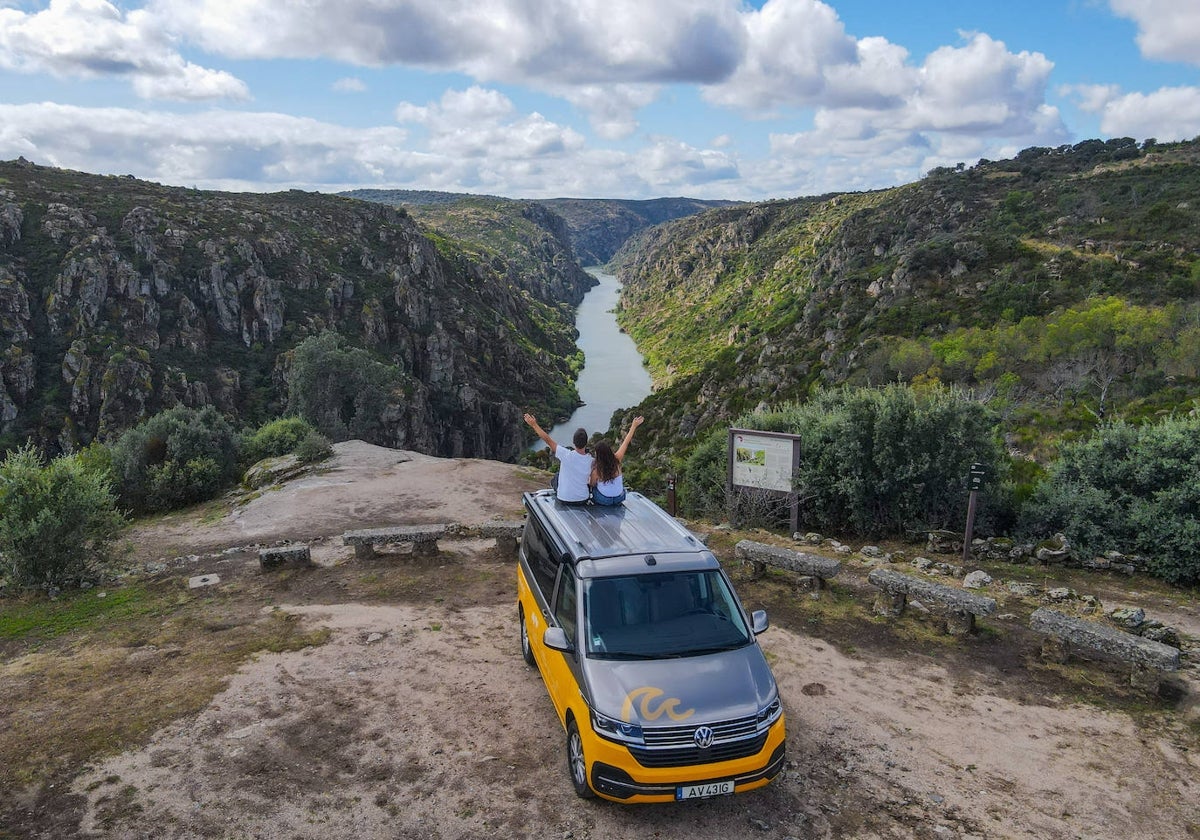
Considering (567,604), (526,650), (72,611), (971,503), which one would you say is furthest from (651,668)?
(72,611)

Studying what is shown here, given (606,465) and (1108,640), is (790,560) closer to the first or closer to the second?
(606,465)

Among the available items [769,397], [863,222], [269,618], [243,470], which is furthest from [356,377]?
[863,222]

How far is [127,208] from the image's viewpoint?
226 feet

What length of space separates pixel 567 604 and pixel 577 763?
1.30 m

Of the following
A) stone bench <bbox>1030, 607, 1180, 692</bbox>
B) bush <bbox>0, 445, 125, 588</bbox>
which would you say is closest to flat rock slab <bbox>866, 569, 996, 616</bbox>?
stone bench <bbox>1030, 607, 1180, 692</bbox>

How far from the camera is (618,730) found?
5.12 metres

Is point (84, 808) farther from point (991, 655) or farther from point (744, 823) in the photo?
point (991, 655)

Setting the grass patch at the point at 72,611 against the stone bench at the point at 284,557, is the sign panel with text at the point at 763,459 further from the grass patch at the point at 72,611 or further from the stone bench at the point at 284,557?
the grass patch at the point at 72,611

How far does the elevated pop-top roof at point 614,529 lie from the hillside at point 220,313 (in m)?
44.7

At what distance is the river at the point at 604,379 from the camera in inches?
3457

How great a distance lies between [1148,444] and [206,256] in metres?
75.9

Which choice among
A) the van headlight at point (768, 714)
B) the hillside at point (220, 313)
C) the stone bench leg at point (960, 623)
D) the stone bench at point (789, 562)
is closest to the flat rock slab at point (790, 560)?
the stone bench at point (789, 562)

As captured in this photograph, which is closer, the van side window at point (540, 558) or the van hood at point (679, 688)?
the van hood at point (679, 688)

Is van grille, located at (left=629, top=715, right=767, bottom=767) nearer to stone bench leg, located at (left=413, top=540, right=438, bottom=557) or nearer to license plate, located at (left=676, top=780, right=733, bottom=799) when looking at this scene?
license plate, located at (left=676, top=780, right=733, bottom=799)
